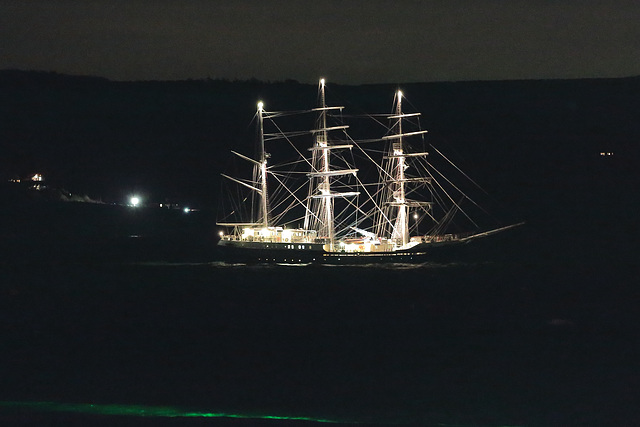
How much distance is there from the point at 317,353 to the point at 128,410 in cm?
1222

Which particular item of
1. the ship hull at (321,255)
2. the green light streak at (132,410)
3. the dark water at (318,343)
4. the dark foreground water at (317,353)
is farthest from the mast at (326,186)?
the green light streak at (132,410)

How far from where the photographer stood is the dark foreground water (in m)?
26.0

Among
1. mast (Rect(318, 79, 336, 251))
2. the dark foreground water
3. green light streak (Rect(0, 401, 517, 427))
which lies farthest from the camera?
mast (Rect(318, 79, 336, 251))

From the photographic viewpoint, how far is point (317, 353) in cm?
3641

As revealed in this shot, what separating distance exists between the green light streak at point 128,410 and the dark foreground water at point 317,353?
74mm

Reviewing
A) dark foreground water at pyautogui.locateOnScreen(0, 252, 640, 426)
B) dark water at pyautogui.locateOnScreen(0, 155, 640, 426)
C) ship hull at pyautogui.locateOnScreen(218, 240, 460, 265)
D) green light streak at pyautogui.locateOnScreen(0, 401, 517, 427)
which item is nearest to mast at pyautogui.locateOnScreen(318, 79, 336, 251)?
ship hull at pyautogui.locateOnScreen(218, 240, 460, 265)

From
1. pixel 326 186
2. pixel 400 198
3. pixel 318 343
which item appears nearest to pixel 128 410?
pixel 318 343

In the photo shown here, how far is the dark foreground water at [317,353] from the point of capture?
2602 cm

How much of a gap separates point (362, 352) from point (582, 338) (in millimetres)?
10602

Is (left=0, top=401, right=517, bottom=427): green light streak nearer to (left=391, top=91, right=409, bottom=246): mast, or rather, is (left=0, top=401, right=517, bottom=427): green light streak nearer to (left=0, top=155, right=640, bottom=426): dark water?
(left=0, top=155, right=640, bottom=426): dark water

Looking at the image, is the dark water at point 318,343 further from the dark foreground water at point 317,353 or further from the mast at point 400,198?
the mast at point 400,198

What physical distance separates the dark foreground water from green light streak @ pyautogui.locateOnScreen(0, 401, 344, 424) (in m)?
0.07

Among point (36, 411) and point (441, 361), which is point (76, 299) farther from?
point (36, 411)

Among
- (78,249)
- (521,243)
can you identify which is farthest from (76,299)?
(521,243)
